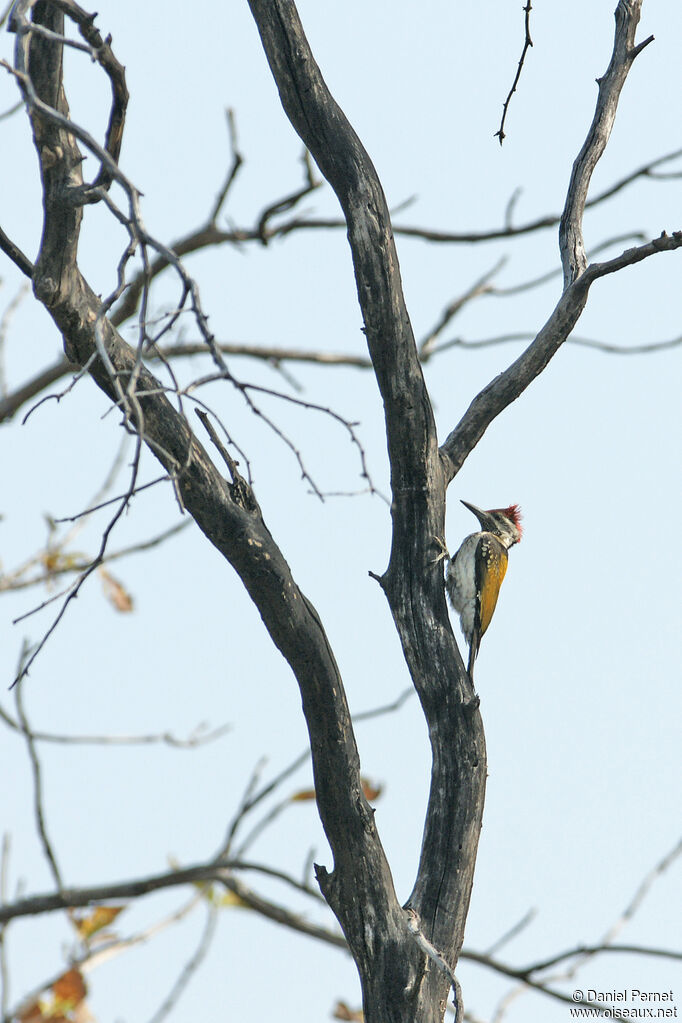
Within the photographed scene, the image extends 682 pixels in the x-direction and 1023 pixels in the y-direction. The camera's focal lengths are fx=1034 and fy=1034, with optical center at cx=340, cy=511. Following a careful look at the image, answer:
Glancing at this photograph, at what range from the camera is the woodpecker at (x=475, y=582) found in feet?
23.8

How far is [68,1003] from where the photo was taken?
4.75 meters

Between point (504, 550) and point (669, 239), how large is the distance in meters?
4.41

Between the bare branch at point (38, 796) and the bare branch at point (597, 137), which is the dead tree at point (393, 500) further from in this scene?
the bare branch at point (38, 796)

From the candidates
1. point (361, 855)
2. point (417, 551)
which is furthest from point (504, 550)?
point (361, 855)

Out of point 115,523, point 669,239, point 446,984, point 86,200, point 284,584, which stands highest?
point 669,239

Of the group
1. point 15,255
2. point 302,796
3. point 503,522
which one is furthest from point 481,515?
point 15,255

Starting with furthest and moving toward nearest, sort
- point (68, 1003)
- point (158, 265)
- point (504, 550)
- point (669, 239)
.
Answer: point (504, 550) < point (158, 265) < point (68, 1003) < point (669, 239)

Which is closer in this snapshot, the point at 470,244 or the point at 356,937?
the point at 356,937

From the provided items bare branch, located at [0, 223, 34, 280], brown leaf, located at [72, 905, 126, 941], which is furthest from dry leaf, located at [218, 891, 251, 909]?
bare branch, located at [0, 223, 34, 280]

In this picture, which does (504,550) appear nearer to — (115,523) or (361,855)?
(361,855)

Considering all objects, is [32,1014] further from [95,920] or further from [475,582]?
[475,582]

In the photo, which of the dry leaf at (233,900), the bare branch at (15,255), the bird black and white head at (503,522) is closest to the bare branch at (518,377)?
the bare branch at (15,255)

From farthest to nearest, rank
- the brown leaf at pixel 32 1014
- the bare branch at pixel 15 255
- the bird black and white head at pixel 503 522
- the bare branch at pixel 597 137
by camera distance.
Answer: the bird black and white head at pixel 503 522 < the brown leaf at pixel 32 1014 < the bare branch at pixel 597 137 < the bare branch at pixel 15 255

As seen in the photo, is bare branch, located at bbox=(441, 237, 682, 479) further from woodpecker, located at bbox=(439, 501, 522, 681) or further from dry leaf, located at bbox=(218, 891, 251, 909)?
woodpecker, located at bbox=(439, 501, 522, 681)
